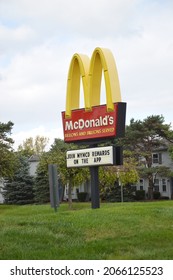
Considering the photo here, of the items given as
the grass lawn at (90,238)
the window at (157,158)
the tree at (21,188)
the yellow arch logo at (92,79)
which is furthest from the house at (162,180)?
the grass lawn at (90,238)

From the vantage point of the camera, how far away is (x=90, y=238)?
430 inches

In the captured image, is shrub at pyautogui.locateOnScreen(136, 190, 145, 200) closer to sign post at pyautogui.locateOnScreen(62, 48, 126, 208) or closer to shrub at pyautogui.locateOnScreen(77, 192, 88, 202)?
shrub at pyautogui.locateOnScreen(77, 192, 88, 202)

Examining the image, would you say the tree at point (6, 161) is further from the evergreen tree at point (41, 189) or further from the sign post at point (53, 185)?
the sign post at point (53, 185)

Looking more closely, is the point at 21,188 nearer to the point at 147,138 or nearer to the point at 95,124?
the point at 147,138

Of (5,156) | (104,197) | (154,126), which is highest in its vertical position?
(154,126)

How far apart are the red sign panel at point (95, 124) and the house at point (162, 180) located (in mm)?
32314

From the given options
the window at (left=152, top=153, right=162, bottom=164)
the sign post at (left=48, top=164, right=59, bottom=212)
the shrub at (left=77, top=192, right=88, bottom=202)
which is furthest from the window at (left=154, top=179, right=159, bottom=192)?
the sign post at (left=48, top=164, right=59, bottom=212)

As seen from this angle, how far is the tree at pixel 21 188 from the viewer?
177 feet

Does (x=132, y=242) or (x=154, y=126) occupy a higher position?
(x=154, y=126)

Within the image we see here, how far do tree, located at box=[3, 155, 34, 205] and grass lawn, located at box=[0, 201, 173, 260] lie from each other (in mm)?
39954
